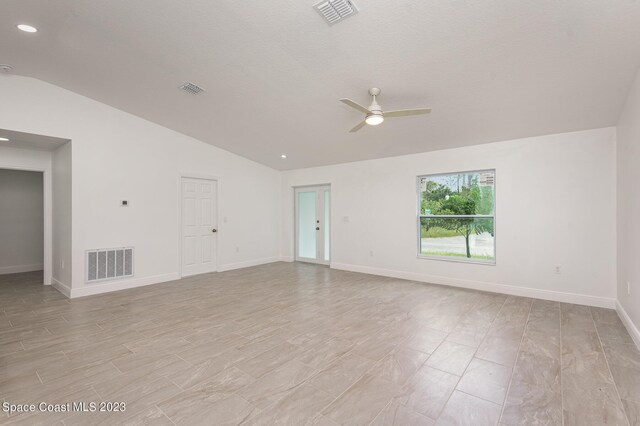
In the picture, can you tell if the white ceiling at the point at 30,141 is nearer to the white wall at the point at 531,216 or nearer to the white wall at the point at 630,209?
the white wall at the point at 531,216

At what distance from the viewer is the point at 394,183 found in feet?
19.9

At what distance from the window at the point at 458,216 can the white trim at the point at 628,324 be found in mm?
1577

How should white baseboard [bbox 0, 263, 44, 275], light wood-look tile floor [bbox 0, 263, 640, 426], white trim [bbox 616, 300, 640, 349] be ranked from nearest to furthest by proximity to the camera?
light wood-look tile floor [bbox 0, 263, 640, 426] → white trim [bbox 616, 300, 640, 349] → white baseboard [bbox 0, 263, 44, 275]

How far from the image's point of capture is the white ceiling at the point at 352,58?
253 cm

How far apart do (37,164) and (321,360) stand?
621 centimetres

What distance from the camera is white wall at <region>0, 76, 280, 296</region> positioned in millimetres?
4383

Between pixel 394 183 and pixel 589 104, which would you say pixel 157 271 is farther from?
pixel 589 104

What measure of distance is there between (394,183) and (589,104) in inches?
123

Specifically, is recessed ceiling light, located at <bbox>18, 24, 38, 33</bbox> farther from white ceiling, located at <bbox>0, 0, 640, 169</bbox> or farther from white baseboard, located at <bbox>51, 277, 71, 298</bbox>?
white baseboard, located at <bbox>51, 277, 71, 298</bbox>

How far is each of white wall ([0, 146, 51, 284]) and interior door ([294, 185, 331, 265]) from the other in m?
5.11

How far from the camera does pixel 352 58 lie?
3150 mm

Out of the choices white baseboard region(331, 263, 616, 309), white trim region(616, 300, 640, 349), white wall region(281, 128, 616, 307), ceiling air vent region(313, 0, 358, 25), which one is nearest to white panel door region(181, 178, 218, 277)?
white baseboard region(331, 263, 616, 309)

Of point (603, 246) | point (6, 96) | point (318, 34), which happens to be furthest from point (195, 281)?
point (603, 246)

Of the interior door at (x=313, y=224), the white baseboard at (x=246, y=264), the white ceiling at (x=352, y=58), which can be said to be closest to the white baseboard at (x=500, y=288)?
the interior door at (x=313, y=224)
